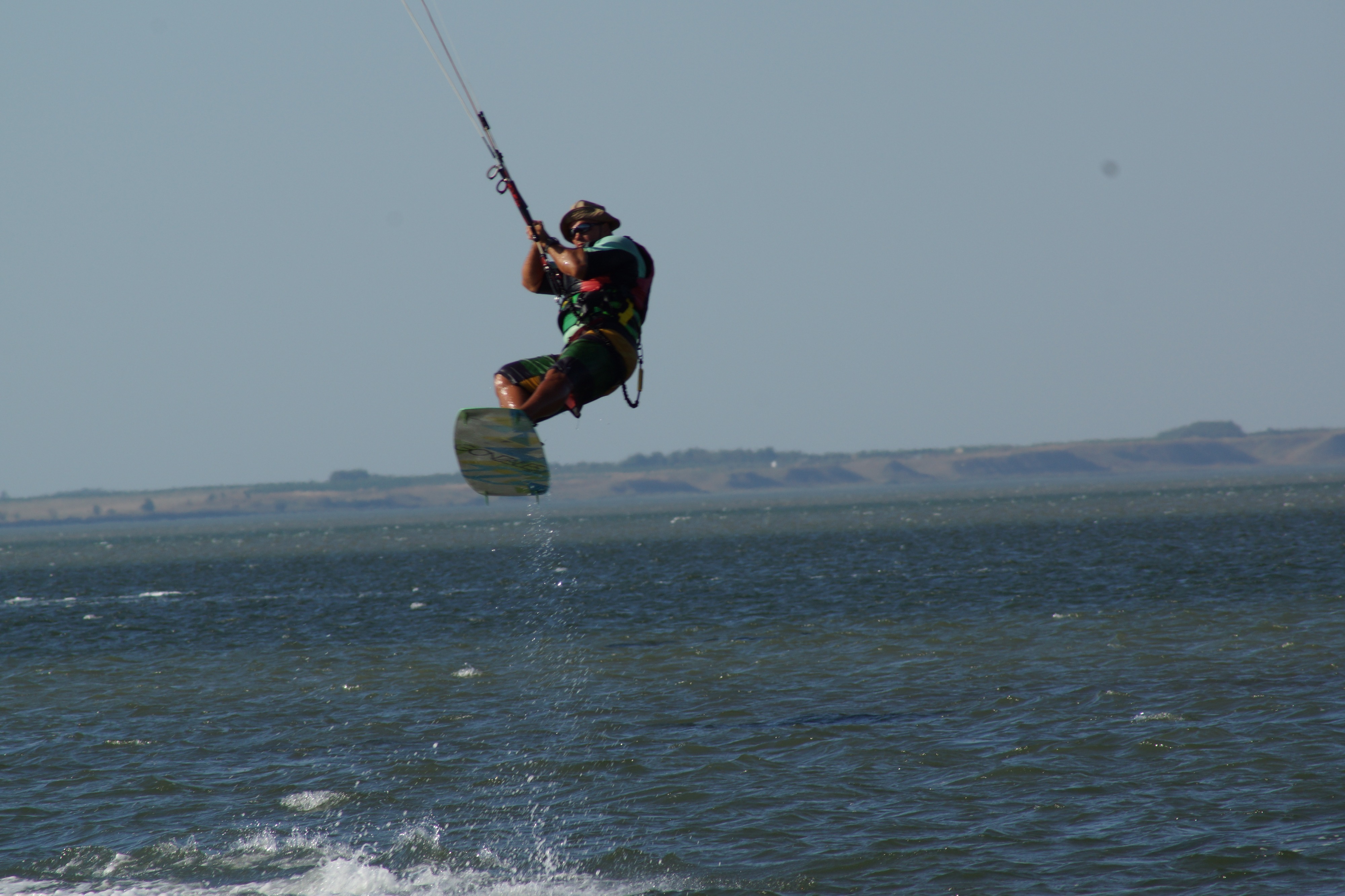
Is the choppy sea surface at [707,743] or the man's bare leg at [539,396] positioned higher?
the man's bare leg at [539,396]

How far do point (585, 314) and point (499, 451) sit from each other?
1.43m

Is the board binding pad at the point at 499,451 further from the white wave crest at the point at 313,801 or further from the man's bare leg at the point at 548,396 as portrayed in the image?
the white wave crest at the point at 313,801

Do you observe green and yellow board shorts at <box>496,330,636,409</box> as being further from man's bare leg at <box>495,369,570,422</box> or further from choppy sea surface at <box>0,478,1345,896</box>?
choppy sea surface at <box>0,478,1345,896</box>

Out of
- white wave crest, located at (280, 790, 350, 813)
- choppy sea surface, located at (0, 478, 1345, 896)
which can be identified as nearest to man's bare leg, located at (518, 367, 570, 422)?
choppy sea surface, located at (0, 478, 1345, 896)

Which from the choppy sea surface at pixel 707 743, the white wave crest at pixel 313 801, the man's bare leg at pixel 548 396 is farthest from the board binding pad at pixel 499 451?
the white wave crest at pixel 313 801

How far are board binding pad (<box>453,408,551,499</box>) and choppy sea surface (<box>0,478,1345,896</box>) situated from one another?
582 cm

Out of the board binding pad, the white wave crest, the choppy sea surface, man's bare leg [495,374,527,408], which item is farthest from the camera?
the white wave crest

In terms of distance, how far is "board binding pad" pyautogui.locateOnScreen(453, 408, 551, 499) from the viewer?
1037cm

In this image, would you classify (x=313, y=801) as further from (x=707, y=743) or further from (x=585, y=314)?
(x=585, y=314)

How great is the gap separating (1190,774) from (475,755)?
10.9m

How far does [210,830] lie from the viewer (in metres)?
17.0

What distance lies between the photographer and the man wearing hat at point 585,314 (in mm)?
10617

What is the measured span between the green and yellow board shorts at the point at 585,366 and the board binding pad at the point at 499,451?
427 mm

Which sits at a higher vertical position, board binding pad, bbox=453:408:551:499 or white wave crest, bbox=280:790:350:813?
board binding pad, bbox=453:408:551:499
